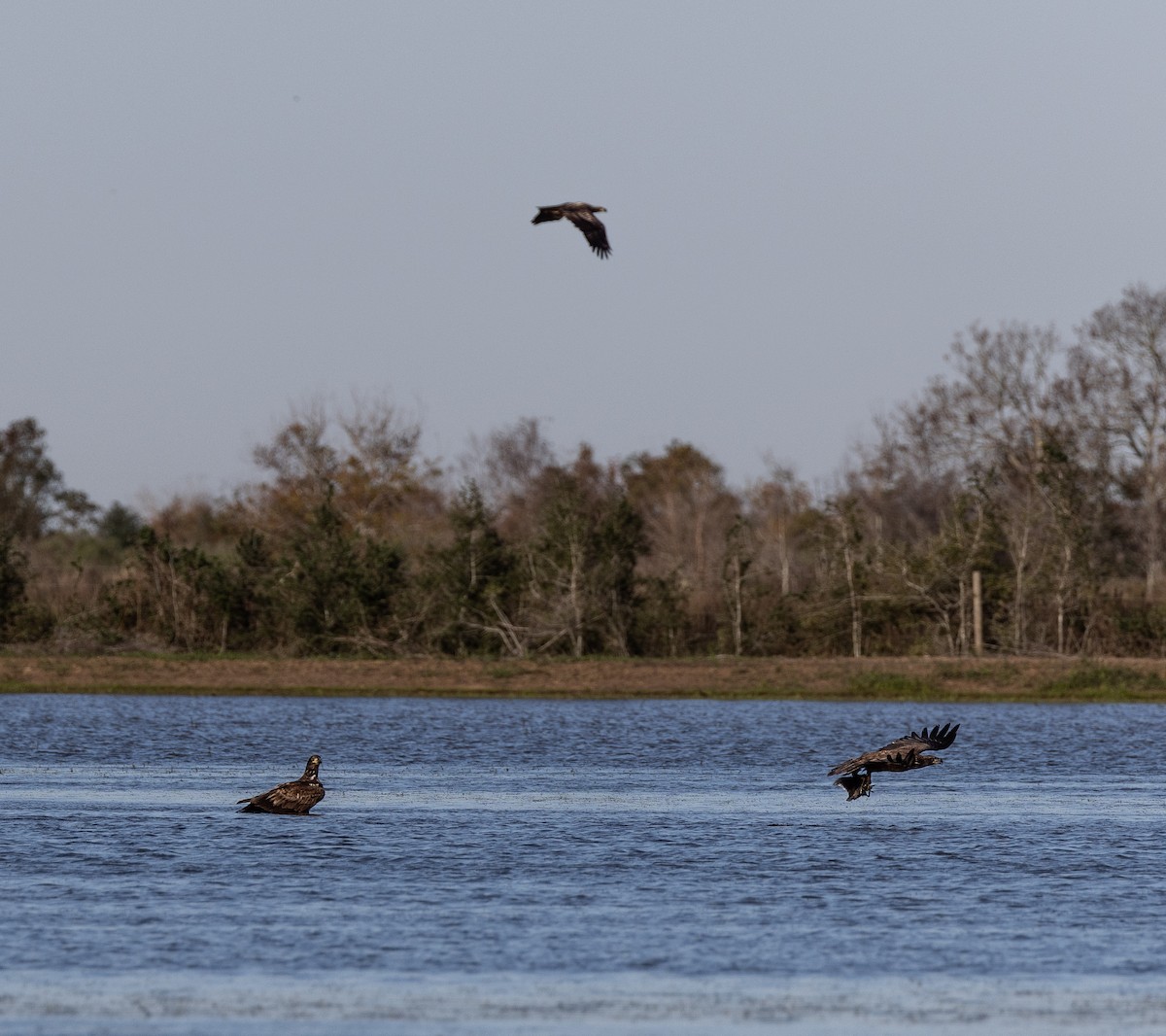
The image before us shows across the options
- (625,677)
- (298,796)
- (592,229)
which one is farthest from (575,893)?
(625,677)

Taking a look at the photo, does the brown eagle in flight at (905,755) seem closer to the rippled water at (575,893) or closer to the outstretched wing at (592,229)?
the rippled water at (575,893)

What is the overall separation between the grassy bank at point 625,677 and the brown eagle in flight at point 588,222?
2596 cm

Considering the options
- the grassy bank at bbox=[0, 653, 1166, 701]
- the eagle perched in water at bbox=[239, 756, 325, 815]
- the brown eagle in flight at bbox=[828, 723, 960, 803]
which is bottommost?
the eagle perched in water at bbox=[239, 756, 325, 815]

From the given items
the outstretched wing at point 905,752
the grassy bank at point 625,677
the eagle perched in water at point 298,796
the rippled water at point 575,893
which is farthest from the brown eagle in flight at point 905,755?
the grassy bank at point 625,677

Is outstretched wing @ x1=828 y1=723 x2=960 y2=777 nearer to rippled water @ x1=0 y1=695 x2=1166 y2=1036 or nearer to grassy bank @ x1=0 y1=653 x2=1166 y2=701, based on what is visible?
rippled water @ x1=0 y1=695 x2=1166 y2=1036

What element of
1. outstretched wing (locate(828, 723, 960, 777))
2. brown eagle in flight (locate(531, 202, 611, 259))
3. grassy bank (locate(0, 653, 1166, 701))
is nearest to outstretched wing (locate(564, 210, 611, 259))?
brown eagle in flight (locate(531, 202, 611, 259))

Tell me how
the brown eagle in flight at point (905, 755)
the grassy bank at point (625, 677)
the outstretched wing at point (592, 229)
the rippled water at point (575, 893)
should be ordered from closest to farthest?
the rippled water at point (575, 893) → the brown eagle in flight at point (905, 755) → the outstretched wing at point (592, 229) → the grassy bank at point (625, 677)

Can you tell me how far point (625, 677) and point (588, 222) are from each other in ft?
89.2

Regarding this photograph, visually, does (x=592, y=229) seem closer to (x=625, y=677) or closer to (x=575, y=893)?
(x=575, y=893)

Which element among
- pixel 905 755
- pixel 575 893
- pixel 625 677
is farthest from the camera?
pixel 625 677

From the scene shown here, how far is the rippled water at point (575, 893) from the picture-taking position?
507 inches

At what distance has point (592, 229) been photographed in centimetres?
2259

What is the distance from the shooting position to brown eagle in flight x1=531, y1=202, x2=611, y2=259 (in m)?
22.5

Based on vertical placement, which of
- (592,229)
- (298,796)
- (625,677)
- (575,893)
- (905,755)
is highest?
(592,229)
